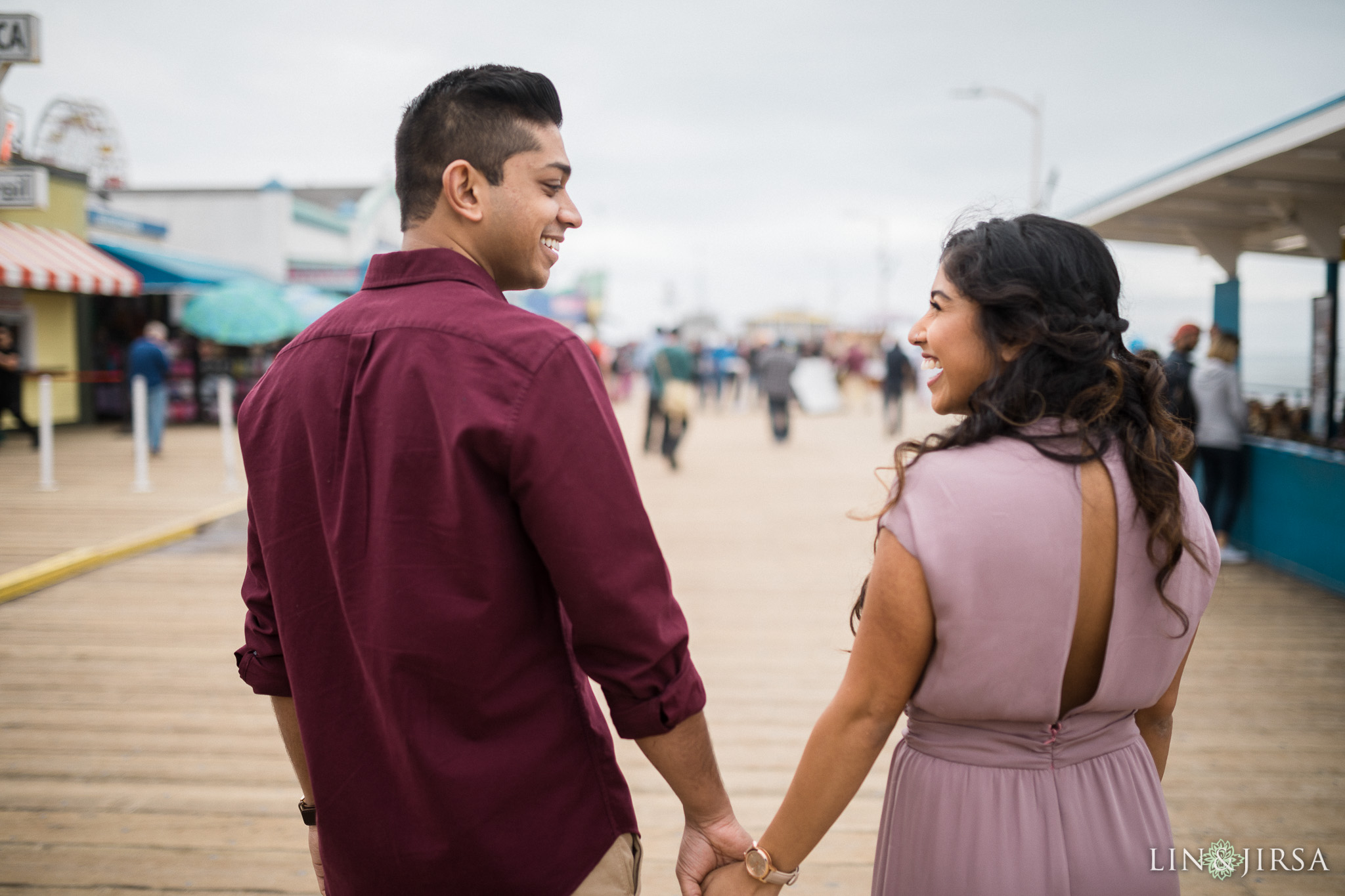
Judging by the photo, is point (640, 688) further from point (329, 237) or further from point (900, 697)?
point (329, 237)

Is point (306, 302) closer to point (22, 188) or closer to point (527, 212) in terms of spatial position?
point (22, 188)

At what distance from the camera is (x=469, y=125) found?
1.49 meters

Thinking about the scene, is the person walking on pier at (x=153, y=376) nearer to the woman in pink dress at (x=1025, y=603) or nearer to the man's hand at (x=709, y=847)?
the man's hand at (x=709, y=847)

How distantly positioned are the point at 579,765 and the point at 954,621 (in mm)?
610

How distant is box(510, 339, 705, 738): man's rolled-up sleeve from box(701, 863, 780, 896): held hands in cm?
40

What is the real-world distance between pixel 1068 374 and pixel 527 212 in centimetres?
90

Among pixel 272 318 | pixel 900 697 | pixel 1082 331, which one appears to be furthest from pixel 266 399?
pixel 272 318

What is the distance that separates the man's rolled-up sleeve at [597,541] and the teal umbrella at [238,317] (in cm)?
1655

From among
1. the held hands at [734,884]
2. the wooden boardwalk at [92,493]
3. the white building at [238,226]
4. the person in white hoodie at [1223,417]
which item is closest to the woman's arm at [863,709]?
the held hands at [734,884]

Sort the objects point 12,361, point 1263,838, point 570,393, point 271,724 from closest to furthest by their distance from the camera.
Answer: point 570,393
point 1263,838
point 271,724
point 12,361

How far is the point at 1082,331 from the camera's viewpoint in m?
1.51

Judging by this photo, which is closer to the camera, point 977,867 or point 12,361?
point 977,867

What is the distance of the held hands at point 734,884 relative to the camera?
5.45ft

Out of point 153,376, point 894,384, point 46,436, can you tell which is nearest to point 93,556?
point 46,436
